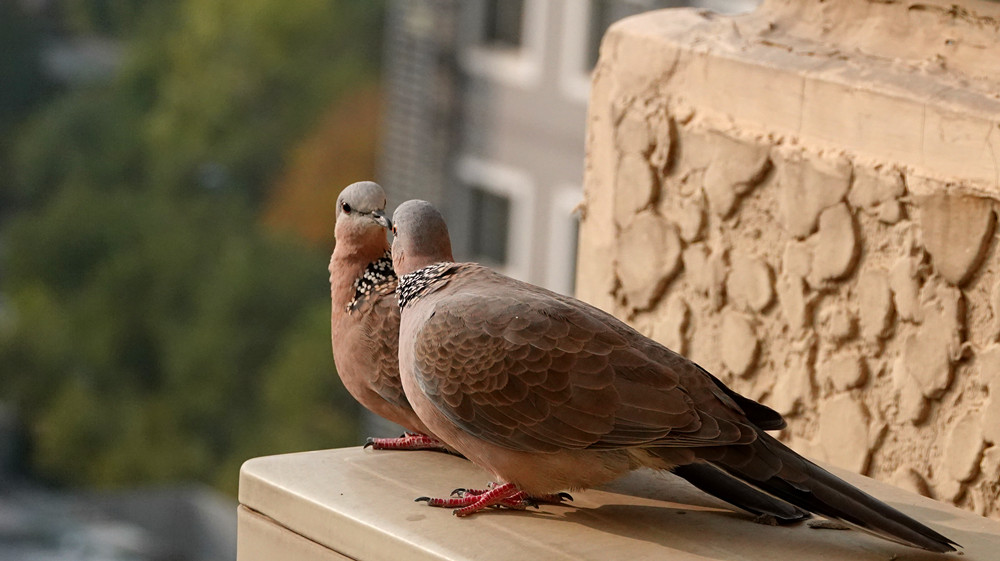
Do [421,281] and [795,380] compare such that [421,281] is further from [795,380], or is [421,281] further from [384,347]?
[795,380]

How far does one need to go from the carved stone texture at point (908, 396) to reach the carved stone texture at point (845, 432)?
73 mm

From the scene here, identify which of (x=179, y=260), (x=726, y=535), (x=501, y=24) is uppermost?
(x=726, y=535)

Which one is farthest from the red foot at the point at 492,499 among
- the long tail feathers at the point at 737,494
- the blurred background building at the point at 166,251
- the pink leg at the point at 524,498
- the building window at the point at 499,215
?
the blurred background building at the point at 166,251

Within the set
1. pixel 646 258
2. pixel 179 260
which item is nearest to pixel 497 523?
pixel 646 258

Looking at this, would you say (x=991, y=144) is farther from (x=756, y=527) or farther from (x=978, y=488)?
(x=756, y=527)

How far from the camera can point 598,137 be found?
2.54 m

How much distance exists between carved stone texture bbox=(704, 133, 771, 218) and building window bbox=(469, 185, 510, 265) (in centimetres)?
811

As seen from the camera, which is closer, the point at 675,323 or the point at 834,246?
the point at 834,246

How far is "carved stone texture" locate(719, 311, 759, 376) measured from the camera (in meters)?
2.33

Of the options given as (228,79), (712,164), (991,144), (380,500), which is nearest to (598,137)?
(712,164)

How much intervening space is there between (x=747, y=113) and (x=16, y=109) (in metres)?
14.5

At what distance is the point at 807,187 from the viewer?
2211 mm

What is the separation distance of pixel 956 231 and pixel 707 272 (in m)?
0.48

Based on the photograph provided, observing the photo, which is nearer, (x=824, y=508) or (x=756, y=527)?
(x=824, y=508)
